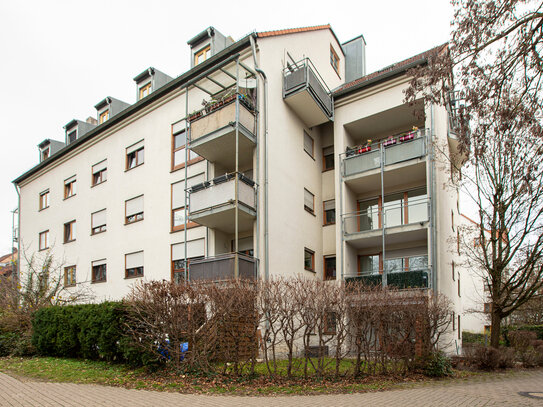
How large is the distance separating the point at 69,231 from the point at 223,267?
44.2ft

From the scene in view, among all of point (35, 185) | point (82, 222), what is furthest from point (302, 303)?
point (35, 185)

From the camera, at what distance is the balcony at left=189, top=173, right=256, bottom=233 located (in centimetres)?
1530

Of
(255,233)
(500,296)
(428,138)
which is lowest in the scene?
(500,296)

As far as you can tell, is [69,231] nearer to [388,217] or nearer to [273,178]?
[273,178]

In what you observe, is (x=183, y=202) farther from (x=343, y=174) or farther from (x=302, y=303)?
(x=302, y=303)

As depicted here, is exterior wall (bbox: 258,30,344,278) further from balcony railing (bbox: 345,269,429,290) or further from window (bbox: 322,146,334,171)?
balcony railing (bbox: 345,269,429,290)

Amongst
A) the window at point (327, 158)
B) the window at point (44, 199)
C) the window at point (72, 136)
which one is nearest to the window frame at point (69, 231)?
the window at point (44, 199)

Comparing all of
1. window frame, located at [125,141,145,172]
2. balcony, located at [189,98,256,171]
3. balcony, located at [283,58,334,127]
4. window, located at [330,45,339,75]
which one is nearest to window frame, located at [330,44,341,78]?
window, located at [330,45,339,75]

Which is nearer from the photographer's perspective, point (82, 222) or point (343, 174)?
point (343, 174)

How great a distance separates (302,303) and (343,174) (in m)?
9.17

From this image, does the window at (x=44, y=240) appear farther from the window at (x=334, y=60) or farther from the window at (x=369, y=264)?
the window at (x=334, y=60)

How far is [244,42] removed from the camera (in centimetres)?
1652

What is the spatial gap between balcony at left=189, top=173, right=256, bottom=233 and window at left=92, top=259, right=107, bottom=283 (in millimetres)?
7226

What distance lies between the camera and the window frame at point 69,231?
24.1 metres
